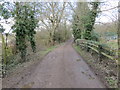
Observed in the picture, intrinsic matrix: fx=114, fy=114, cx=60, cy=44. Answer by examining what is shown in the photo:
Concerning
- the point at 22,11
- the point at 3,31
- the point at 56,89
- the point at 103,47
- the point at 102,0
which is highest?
the point at 102,0

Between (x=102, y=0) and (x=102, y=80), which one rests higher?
(x=102, y=0)

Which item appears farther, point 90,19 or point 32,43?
point 32,43

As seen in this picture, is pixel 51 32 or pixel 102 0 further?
pixel 51 32

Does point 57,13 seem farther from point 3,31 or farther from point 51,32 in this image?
point 3,31

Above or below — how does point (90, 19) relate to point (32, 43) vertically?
above

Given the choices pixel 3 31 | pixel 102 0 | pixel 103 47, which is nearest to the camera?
pixel 103 47

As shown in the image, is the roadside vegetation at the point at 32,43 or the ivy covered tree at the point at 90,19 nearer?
the roadside vegetation at the point at 32,43

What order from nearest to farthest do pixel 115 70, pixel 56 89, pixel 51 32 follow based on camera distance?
pixel 56 89 → pixel 115 70 → pixel 51 32

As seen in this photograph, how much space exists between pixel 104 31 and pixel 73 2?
687 centimetres

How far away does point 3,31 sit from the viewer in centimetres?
721

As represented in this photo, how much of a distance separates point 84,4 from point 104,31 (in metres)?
4.47

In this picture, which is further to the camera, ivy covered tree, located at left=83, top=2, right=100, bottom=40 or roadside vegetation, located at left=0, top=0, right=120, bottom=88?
ivy covered tree, located at left=83, top=2, right=100, bottom=40

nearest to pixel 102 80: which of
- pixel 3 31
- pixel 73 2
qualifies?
pixel 3 31

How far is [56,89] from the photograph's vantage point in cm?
382
